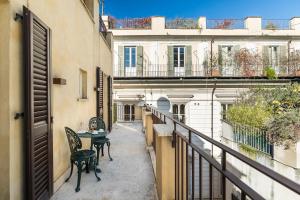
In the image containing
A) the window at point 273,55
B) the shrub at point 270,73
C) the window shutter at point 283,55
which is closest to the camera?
the shrub at point 270,73

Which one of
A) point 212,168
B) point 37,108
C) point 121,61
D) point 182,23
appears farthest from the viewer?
point 182,23

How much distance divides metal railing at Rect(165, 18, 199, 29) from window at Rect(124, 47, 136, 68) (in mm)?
3048

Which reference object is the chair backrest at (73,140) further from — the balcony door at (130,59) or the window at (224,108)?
the window at (224,108)

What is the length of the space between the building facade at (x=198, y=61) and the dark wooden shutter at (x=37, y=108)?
12.9m

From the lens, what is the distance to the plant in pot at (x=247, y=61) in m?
17.7

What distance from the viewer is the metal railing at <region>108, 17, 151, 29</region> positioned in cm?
1791

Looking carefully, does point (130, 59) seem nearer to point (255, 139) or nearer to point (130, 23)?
point (130, 23)

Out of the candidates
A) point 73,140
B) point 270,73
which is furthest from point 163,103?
point 73,140

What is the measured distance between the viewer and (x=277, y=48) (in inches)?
719

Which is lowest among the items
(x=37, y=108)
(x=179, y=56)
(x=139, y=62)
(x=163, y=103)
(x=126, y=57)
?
(x=163, y=103)

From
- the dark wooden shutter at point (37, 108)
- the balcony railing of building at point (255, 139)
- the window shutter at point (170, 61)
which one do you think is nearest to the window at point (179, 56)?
the window shutter at point (170, 61)

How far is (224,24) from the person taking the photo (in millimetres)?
18531

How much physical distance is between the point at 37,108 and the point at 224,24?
1783cm

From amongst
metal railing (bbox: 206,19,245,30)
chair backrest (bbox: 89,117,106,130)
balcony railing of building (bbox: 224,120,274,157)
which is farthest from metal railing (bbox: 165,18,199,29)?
chair backrest (bbox: 89,117,106,130)
